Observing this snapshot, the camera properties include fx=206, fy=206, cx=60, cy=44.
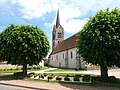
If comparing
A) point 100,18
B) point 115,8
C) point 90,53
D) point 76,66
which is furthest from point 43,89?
point 76,66

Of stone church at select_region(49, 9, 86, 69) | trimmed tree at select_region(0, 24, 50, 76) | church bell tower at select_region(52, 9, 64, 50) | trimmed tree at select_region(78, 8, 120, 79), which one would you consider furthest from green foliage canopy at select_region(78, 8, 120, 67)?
church bell tower at select_region(52, 9, 64, 50)

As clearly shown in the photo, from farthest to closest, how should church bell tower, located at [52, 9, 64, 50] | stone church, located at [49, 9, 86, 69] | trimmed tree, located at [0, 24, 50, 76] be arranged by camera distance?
church bell tower, located at [52, 9, 64, 50] → stone church, located at [49, 9, 86, 69] → trimmed tree, located at [0, 24, 50, 76]

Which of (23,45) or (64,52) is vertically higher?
(64,52)

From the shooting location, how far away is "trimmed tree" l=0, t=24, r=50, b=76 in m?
27.8

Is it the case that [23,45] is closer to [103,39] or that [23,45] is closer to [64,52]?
[103,39]

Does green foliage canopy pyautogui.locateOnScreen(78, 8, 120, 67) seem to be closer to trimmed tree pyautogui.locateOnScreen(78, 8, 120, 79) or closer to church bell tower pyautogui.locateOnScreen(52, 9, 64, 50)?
trimmed tree pyautogui.locateOnScreen(78, 8, 120, 79)

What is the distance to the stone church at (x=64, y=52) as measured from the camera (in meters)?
56.5

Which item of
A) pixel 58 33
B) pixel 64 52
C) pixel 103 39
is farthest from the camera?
pixel 58 33

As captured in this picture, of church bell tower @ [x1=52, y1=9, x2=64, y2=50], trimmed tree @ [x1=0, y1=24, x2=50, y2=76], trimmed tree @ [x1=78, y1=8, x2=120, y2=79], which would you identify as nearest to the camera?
trimmed tree @ [x1=78, y1=8, x2=120, y2=79]

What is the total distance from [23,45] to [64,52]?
40.9m

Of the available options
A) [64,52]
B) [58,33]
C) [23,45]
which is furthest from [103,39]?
[58,33]

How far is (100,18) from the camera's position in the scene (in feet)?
72.5

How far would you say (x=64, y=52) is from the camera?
223 feet

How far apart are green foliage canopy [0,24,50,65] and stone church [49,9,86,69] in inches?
465
